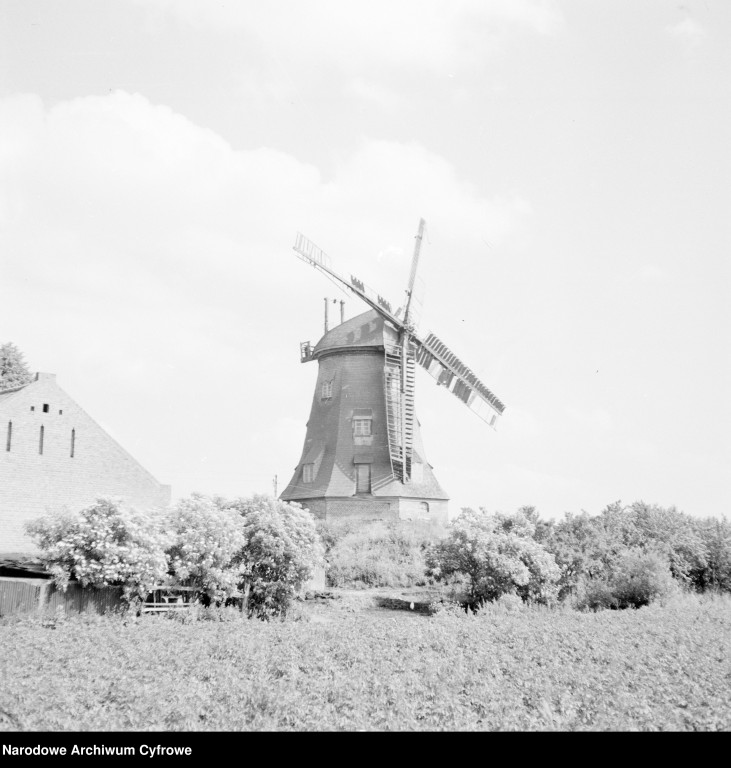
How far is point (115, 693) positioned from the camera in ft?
35.6

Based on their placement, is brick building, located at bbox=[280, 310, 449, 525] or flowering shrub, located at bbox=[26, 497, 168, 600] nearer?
flowering shrub, located at bbox=[26, 497, 168, 600]

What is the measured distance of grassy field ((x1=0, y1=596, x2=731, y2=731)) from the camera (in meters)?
10.3

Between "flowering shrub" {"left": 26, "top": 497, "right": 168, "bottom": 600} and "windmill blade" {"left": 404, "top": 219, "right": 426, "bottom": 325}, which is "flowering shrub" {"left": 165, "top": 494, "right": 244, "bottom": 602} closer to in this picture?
"flowering shrub" {"left": 26, "top": 497, "right": 168, "bottom": 600}

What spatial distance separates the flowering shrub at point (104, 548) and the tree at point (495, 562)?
31.5 ft

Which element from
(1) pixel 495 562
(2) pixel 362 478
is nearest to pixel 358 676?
(1) pixel 495 562

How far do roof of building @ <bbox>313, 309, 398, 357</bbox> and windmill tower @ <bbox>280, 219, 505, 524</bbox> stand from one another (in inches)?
2.0

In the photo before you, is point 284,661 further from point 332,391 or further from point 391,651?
point 332,391

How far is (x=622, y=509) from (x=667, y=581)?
720 cm

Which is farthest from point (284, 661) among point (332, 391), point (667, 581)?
point (332, 391)

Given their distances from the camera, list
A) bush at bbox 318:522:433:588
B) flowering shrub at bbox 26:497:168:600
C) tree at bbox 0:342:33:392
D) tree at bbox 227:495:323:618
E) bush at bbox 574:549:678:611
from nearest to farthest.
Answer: flowering shrub at bbox 26:497:168:600, tree at bbox 227:495:323:618, bush at bbox 574:549:678:611, bush at bbox 318:522:433:588, tree at bbox 0:342:33:392

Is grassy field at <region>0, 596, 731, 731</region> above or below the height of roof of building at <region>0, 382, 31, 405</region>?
below

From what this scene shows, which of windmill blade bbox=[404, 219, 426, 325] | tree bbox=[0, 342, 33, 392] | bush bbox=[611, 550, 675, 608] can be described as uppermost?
windmill blade bbox=[404, 219, 426, 325]

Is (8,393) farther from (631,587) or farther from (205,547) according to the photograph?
(631,587)

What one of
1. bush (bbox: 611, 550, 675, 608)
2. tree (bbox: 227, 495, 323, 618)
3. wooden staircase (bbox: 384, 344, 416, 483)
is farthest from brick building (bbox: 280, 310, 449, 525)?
tree (bbox: 227, 495, 323, 618)
